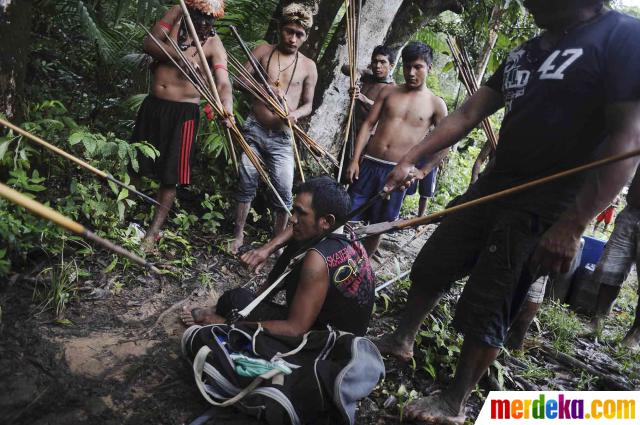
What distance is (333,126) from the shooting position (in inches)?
198

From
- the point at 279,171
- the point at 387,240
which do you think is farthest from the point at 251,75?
the point at 387,240

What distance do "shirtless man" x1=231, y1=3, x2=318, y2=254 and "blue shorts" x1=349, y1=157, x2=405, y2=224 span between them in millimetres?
665

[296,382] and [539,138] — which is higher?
[539,138]

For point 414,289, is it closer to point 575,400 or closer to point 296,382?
point 296,382

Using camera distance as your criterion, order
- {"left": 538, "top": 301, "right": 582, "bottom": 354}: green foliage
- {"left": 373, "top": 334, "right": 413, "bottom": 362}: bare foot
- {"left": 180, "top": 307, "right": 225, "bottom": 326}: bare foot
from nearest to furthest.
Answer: {"left": 180, "top": 307, "right": 225, "bottom": 326}: bare foot
{"left": 373, "top": 334, "right": 413, "bottom": 362}: bare foot
{"left": 538, "top": 301, "right": 582, "bottom": 354}: green foliage

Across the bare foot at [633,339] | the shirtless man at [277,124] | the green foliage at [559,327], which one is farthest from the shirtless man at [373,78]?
the bare foot at [633,339]

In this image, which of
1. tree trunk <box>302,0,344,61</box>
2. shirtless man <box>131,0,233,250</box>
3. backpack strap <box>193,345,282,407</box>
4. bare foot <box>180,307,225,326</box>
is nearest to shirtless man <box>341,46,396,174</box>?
tree trunk <box>302,0,344,61</box>

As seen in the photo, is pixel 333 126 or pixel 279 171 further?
pixel 333 126

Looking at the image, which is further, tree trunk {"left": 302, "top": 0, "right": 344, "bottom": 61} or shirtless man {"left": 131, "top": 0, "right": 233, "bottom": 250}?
tree trunk {"left": 302, "top": 0, "right": 344, "bottom": 61}

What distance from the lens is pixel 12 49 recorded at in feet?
8.70

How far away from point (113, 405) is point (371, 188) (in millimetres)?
2836

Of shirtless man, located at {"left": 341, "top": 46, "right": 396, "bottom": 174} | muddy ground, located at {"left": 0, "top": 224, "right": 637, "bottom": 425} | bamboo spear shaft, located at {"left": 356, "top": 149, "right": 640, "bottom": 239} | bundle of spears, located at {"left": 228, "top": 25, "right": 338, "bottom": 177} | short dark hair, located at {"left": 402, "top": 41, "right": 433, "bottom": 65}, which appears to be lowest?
muddy ground, located at {"left": 0, "top": 224, "right": 637, "bottom": 425}

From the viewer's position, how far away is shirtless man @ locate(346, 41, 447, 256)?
4.16 m

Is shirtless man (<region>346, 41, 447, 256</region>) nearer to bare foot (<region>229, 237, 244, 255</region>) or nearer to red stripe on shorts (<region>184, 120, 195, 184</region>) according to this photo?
bare foot (<region>229, 237, 244, 255</region>)
